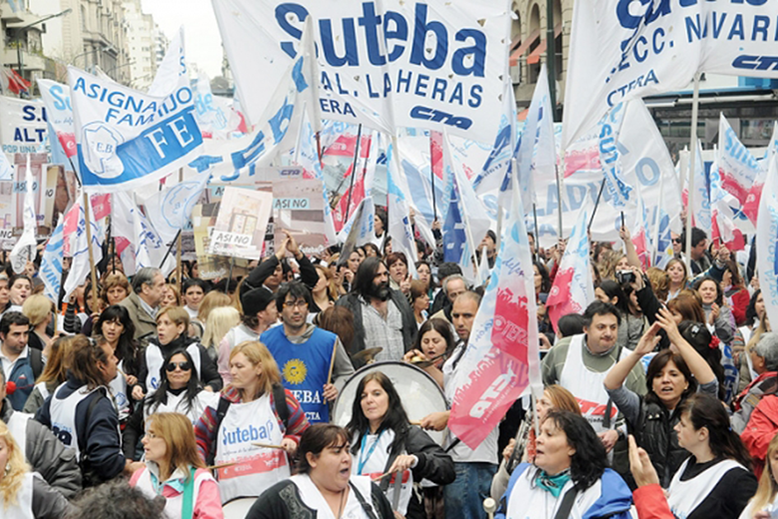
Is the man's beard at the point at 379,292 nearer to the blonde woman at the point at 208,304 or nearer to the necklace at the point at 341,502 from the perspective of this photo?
the blonde woman at the point at 208,304

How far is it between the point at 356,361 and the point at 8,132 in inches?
453

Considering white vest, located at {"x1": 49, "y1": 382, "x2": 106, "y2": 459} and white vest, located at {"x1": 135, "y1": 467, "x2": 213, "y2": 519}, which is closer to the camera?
white vest, located at {"x1": 135, "y1": 467, "x2": 213, "y2": 519}

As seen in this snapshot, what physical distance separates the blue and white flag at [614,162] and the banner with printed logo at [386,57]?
301cm

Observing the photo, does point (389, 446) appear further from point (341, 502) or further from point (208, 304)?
point (208, 304)

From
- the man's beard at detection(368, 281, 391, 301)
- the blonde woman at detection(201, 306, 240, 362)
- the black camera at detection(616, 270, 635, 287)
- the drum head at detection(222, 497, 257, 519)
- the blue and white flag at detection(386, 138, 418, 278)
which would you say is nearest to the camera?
the drum head at detection(222, 497, 257, 519)

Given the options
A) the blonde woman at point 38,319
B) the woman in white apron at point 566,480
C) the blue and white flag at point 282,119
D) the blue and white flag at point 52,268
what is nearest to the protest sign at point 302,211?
the blue and white flag at point 282,119

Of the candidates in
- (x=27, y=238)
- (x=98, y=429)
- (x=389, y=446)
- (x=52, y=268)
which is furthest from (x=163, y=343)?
(x=27, y=238)

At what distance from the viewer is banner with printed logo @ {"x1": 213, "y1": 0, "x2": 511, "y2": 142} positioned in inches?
427

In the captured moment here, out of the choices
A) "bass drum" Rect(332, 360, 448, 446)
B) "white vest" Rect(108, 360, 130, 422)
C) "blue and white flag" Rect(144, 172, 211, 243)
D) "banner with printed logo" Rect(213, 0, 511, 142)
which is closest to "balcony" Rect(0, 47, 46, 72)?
"blue and white flag" Rect(144, 172, 211, 243)

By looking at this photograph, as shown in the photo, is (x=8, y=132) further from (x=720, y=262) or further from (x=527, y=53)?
(x=527, y=53)

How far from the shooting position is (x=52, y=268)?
10.7 m

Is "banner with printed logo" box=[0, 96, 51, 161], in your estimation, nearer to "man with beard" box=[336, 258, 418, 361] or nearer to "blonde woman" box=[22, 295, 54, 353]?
"blonde woman" box=[22, 295, 54, 353]

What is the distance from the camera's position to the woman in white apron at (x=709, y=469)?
4.53 meters

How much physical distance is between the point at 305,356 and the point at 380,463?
1518 millimetres
